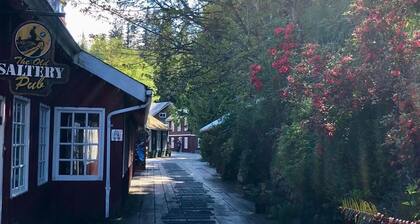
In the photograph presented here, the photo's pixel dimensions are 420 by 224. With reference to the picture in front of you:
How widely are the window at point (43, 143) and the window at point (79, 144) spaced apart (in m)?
0.33

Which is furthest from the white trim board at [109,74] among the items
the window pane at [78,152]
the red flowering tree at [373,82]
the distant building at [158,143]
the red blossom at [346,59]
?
the distant building at [158,143]

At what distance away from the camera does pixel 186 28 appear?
15.7 metres

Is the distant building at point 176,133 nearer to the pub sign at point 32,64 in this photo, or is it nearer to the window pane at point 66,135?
the window pane at point 66,135

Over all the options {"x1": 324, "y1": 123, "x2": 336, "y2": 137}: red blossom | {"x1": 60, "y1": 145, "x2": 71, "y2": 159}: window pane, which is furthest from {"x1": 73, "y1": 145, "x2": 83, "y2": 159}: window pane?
{"x1": 324, "y1": 123, "x2": 336, "y2": 137}: red blossom

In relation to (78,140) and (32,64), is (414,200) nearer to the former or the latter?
(32,64)

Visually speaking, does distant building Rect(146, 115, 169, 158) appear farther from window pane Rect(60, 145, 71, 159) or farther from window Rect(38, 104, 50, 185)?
window Rect(38, 104, 50, 185)

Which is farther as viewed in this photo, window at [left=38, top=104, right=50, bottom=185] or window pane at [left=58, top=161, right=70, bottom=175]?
window pane at [left=58, top=161, right=70, bottom=175]

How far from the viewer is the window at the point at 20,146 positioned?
8367mm

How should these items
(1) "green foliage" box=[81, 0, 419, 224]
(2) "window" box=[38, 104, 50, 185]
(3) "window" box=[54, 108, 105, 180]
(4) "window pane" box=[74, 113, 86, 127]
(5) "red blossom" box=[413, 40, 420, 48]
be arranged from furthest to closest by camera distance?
(4) "window pane" box=[74, 113, 86, 127], (3) "window" box=[54, 108, 105, 180], (2) "window" box=[38, 104, 50, 185], (1) "green foliage" box=[81, 0, 419, 224], (5) "red blossom" box=[413, 40, 420, 48]

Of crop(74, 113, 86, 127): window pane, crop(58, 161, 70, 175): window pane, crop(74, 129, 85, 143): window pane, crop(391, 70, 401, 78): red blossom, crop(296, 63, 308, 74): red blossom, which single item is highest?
crop(296, 63, 308, 74): red blossom

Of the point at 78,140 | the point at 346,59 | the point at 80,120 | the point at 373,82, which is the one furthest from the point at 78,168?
the point at 373,82

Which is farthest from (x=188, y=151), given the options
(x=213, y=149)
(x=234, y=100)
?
(x=234, y=100)

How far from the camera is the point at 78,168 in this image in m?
11.6

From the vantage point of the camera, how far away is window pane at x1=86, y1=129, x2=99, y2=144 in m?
11.6
